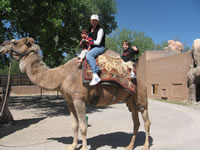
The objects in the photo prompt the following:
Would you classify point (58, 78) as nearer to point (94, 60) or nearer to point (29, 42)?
point (94, 60)

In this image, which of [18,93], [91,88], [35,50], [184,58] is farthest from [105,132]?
[18,93]

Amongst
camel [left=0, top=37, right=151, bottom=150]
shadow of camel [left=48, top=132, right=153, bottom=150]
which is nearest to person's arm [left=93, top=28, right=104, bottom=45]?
camel [left=0, top=37, right=151, bottom=150]

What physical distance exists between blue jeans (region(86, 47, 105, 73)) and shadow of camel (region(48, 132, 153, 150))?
228cm

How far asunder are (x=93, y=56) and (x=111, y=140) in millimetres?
2888

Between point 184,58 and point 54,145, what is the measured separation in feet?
66.2

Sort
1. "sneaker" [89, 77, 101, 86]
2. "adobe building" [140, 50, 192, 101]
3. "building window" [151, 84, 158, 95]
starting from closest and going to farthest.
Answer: "sneaker" [89, 77, 101, 86] < "adobe building" [140, 50, 192, 101] < "building window" [151, 84, 158, 95]

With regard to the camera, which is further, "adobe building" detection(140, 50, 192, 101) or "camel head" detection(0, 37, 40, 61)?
"adobe building" detection(140, 50, 192, 101)

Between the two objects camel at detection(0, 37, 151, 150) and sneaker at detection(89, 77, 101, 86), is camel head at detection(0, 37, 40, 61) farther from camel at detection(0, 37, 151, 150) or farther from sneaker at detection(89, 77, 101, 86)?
sneaker at detection(89, 77, 101, 86)

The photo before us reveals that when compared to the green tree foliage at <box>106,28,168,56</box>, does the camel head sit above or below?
below

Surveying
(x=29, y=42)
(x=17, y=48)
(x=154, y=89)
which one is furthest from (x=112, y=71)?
(x=154, y=89)

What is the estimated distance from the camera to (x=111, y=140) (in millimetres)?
5680

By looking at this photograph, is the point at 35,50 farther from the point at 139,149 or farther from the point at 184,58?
the point at 184,58

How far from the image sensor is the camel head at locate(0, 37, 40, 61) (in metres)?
4.05

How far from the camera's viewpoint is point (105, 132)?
6.73m
